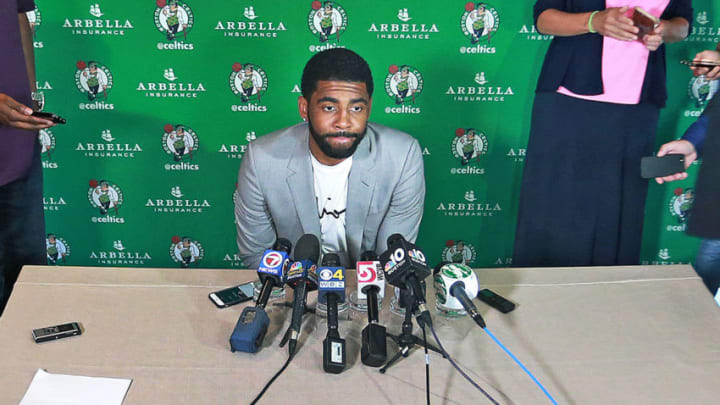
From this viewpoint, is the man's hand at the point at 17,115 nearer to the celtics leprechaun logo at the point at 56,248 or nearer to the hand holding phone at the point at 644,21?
the celtics leprechaun logo at the point at 56,248

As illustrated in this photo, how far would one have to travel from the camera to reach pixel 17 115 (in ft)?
6.26

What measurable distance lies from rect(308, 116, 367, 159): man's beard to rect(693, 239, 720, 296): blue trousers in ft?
4.28

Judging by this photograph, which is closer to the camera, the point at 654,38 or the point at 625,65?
the point at 654,38

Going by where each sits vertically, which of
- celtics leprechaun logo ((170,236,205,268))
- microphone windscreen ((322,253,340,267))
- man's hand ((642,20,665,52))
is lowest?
celtics leprechaun logo ((170,236,205,268))

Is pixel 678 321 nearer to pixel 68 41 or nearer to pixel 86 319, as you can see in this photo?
pixel 86 319

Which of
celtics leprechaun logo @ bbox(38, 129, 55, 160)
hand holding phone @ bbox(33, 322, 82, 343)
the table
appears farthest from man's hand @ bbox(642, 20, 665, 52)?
celtics leprechaun logo @ bbox(38, 129, 55, 160)

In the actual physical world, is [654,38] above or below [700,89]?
above

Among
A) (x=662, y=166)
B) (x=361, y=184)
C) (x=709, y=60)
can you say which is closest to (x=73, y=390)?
(x=361, y=184)

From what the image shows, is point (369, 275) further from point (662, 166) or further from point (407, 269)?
point (662, 166)

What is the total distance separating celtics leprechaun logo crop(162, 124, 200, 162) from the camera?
2877mm

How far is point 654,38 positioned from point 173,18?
198cm

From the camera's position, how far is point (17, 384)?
4.09 feet

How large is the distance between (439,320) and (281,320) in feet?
1.30

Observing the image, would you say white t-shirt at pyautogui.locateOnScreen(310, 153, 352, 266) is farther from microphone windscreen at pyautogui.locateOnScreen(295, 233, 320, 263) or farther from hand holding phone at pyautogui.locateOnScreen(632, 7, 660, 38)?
hand holding phone at pyautogui.locateOnScreen(632, 7, 660, 38)
